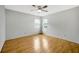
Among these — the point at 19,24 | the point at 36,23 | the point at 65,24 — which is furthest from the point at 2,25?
the point at 65,24

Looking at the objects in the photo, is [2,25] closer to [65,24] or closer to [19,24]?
[19,24]

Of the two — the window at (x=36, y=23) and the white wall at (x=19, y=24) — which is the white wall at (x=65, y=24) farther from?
the white wall at (x=19, y=24)

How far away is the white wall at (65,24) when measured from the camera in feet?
5.71

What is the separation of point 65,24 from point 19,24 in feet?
6.01

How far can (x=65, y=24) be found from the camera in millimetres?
2654

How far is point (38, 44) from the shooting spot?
1930 mm

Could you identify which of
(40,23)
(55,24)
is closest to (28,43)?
(40,23)

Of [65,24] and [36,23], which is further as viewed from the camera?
[65,24]

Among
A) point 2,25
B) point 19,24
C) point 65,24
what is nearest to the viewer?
point 2,25

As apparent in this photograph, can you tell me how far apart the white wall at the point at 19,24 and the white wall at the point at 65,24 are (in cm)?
36

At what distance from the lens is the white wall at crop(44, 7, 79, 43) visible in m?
1.74

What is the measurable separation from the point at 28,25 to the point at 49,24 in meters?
0.51

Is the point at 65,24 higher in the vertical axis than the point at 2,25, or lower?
lower
